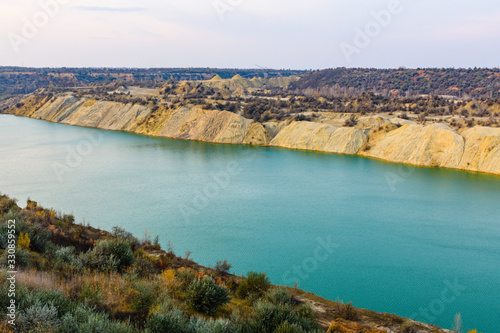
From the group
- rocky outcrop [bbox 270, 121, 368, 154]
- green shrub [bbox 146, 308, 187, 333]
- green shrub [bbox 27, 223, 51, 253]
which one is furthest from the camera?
rocky outcrop [bbox 270, 121, 368, 154]

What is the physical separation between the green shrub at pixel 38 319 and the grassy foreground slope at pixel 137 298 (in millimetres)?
11

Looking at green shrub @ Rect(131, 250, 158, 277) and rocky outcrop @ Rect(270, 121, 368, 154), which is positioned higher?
rocky outcrop @ Rect(270, 121, 368, 154)

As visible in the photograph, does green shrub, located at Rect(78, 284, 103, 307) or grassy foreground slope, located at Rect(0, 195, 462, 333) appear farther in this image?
green shrub, located at Rect(78, 284, 103, 307)

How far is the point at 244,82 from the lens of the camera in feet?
345

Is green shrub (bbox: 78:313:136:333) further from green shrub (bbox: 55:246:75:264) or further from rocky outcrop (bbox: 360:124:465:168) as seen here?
rocky outcrop (bbox: 360:124:465:168)

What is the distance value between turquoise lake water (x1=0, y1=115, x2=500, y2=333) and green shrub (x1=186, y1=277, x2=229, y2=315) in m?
4.05

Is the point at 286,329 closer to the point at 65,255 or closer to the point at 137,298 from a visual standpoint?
the point at 137,298

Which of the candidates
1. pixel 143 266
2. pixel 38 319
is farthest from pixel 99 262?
pixel 38 319

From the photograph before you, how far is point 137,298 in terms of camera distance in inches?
215

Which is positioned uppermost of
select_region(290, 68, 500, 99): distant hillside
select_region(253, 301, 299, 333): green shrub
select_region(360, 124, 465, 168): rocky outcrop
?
select_region(290, 68, 500, 99): distant hillside

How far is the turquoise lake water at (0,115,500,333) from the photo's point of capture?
33.4 feet

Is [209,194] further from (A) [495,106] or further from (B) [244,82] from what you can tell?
(B) [244,82]

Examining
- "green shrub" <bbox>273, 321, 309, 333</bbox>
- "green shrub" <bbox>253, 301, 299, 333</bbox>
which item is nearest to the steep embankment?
"green shrub" <bbox>253, 301, 299, 333</bbox>

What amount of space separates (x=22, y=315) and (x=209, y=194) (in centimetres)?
1495
